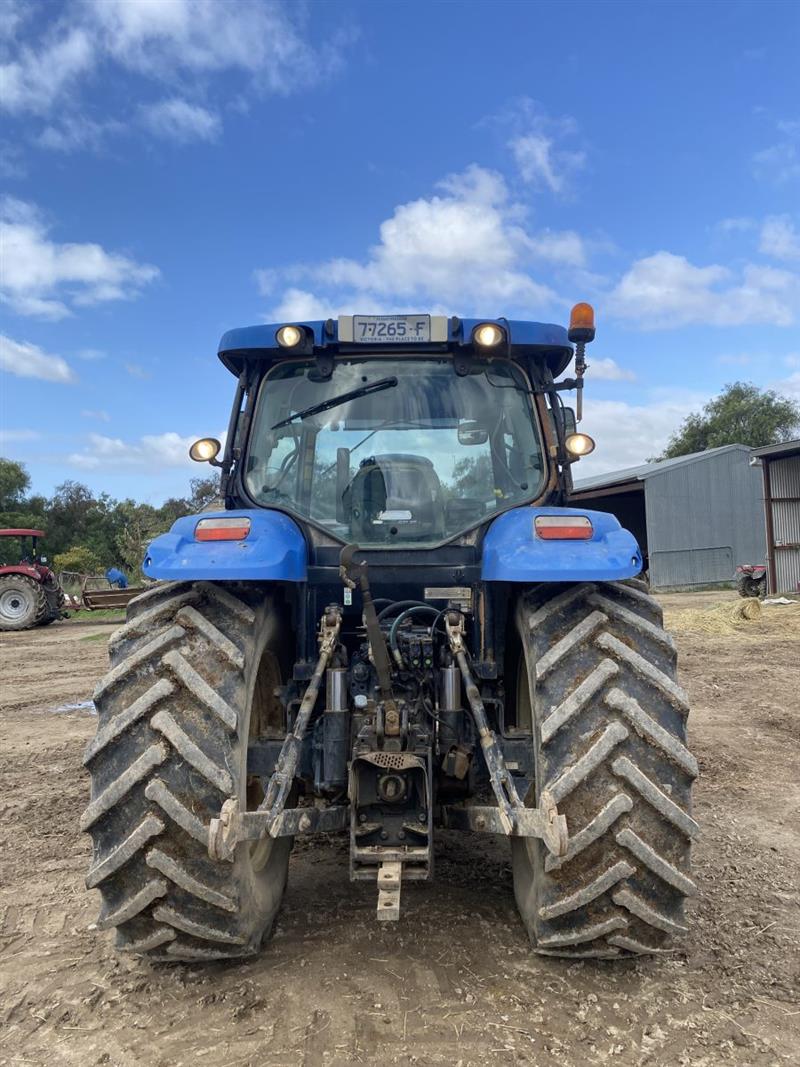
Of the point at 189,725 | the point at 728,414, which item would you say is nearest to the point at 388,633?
the point at 189,725

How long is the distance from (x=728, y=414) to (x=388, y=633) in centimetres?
5185

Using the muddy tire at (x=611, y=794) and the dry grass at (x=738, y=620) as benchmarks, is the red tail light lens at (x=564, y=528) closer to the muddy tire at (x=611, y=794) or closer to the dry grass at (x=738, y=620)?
the muddy tire at (x=611, y=794)

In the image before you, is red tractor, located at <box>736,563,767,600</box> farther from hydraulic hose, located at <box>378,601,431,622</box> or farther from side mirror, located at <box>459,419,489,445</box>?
hydraulic hose, located at <box>378,601,431,622</box>

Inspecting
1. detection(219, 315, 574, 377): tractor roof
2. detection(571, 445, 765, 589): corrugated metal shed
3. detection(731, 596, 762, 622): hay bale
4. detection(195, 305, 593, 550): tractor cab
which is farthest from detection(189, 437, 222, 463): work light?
detection(571, 445, 765, 589): corrugated metal shed

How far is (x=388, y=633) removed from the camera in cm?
305

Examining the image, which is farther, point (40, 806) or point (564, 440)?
point (40, 806)

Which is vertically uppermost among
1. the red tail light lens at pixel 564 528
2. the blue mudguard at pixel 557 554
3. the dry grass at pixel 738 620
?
the red tail light lens at pixel 564 528

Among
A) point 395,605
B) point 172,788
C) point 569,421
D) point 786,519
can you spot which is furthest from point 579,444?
point 786,519

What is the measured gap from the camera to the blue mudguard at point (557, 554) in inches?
101

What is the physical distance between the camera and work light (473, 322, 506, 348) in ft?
10.8

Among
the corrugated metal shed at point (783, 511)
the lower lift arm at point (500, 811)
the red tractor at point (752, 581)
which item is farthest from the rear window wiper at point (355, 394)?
the corrugated metal shed at point (783, 511)

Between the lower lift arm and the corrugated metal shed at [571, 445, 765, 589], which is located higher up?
the corrugated metal shed at [571, 445, 765, 589]

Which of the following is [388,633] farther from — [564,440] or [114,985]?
[114,985]

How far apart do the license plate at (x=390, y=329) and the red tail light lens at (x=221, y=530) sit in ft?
3.40
